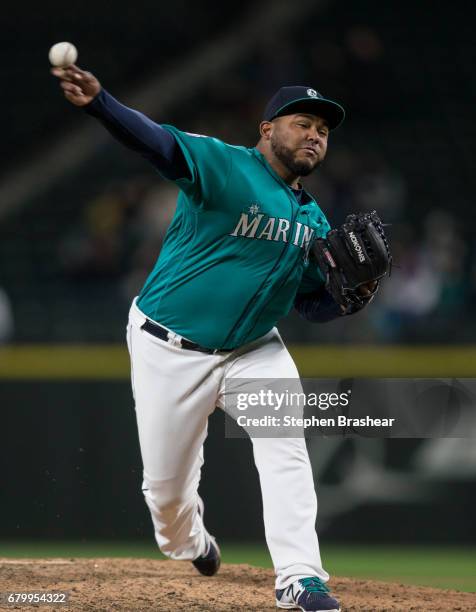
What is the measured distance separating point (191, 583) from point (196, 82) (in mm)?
8276

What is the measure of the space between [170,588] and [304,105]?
2020 mm

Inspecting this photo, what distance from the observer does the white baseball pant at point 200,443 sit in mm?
4012

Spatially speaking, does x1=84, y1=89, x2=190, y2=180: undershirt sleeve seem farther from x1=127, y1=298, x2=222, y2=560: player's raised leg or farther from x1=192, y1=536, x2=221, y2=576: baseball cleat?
x1=192, y1=536, x2=221, y2=576: baseball cleat

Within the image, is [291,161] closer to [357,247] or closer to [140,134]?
[357,247]

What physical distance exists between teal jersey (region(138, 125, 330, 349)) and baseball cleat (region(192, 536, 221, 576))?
110cm

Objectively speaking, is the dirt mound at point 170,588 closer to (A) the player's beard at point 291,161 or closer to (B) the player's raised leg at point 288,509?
(B) the player's raised leg at point 288,509

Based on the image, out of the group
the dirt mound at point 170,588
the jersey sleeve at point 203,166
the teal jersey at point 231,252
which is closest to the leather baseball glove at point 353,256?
the teal jersey at point 231,252

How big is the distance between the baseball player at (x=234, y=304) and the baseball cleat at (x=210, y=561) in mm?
479

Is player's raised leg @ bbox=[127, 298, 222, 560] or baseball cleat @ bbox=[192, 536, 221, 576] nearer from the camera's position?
player's raised leg @ bbox=[127, 298, 222, 560]

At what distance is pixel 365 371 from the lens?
6980mm

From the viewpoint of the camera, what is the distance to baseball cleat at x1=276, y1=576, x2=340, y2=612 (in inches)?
151

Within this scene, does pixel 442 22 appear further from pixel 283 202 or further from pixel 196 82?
pixel 283 202

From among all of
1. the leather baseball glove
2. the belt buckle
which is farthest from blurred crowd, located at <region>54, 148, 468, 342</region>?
the belt buckle

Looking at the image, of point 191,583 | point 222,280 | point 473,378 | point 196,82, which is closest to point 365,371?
point 473,378
